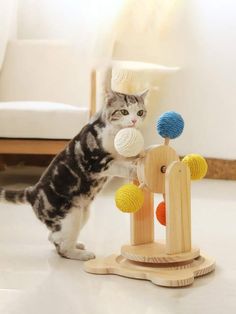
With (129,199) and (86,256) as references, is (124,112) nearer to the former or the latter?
(129,199)

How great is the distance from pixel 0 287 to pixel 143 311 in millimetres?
397

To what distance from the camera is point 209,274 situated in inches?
59.7

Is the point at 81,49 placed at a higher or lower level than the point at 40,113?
higher

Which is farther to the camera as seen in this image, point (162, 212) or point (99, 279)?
point (162, 212)

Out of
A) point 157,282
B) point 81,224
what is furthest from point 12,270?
point 157,282

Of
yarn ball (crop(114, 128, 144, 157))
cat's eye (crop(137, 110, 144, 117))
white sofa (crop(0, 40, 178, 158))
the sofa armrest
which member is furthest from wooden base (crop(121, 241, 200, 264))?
the sofa armrest

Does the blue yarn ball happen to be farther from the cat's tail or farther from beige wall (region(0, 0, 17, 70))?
beige wall (region(0, 0, 17, 70))

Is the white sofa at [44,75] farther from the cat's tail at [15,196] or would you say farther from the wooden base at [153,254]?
the wooden base at [153,254]

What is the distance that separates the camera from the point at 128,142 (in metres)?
1.43

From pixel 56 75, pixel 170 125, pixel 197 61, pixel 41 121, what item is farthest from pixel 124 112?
pixel 197 61

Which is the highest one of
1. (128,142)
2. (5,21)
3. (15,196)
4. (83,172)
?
(5,21)

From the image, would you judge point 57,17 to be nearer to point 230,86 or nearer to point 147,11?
point 147,11

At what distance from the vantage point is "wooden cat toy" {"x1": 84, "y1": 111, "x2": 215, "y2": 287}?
4.74 feet

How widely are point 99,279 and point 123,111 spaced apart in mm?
477
